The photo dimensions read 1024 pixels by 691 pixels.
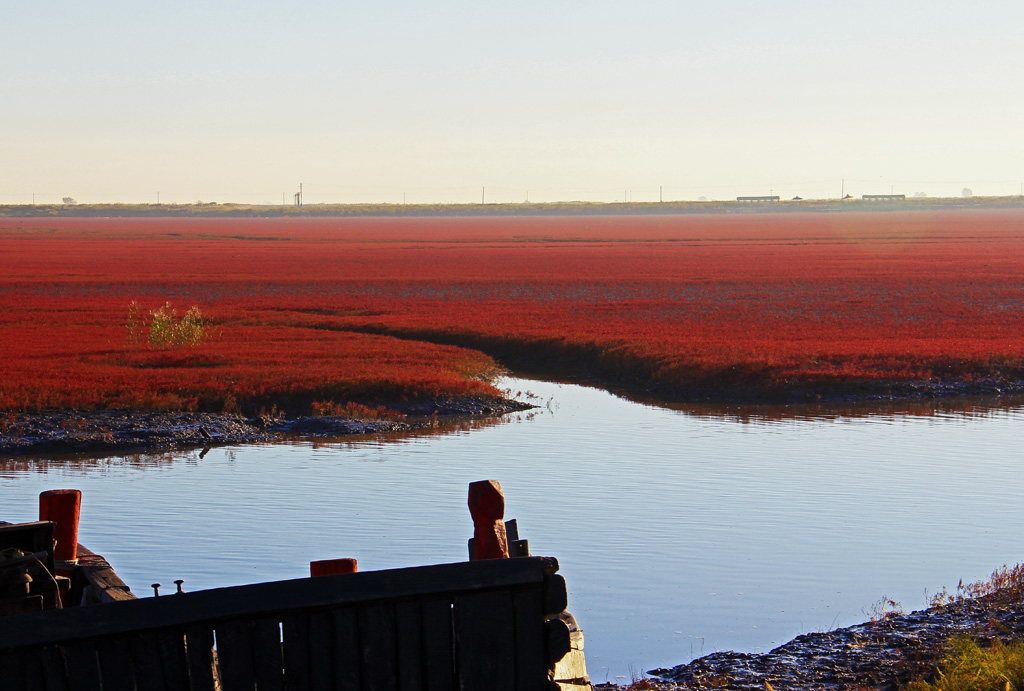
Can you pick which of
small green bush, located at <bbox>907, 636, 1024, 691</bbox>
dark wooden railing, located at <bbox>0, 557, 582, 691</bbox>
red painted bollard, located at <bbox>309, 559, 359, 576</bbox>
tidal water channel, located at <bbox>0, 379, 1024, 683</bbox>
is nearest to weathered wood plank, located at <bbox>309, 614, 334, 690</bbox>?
dark wooden railing, located at <bbox>0, 557, 582, 691</bbox>

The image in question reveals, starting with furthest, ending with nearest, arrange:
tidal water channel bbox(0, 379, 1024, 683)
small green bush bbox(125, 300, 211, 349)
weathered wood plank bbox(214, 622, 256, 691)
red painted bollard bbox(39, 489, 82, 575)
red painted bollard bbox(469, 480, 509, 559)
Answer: small green bush bbox(125, 300, 211, 349) → tidal water channel bbox(0, 379, 1024, 683) → red painted bollard bbox(39, 489, 82, 575) → red painted bollard bbox(469, 480, 509, 559) → weathered wood plank bbox(214, 622, 256, 691)

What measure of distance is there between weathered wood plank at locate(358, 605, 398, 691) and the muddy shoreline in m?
17.5

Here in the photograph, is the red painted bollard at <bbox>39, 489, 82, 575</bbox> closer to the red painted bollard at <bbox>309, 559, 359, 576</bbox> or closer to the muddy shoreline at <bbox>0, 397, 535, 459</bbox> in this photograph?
the red painted bollard at <bbox>309, 559, 359, 576</bbox>

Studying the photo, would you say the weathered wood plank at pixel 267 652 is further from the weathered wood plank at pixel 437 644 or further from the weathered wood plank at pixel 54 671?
the weathered wood plank at pixel 54 671

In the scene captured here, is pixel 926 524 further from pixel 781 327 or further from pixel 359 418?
pixel 781 327

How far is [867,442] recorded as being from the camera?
2138 centimetres

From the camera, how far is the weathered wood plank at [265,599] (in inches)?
160

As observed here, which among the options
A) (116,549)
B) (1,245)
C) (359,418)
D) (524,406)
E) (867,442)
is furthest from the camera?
(1,245)

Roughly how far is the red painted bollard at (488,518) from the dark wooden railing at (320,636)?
1.85ft

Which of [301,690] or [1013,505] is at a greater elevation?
[301,690]

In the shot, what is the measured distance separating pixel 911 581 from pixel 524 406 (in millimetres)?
13498

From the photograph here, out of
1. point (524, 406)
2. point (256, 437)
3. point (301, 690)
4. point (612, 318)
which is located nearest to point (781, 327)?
point (612, 318)

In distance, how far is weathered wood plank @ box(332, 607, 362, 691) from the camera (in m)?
4.36

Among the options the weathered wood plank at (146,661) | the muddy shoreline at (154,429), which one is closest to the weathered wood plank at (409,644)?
the weathered wood plank at (146,661)
